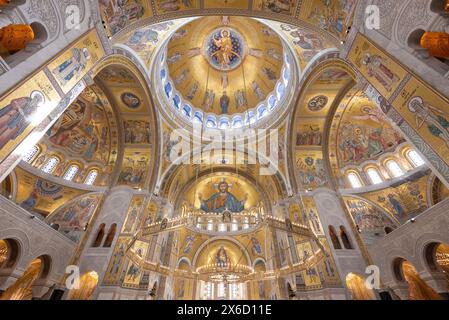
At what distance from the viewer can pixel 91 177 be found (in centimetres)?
1484

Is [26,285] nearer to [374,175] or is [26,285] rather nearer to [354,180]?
[354,180]

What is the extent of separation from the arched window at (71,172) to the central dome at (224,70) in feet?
27.3

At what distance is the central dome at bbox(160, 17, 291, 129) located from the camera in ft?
54.8

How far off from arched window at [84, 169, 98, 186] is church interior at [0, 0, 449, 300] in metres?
0.06

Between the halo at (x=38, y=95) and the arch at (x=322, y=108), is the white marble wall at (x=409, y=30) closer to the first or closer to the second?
the arch at (x=322, y=108)

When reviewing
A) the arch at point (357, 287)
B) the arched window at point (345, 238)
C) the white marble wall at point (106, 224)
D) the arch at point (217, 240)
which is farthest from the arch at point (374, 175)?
the white marble wall at point (106, 224)

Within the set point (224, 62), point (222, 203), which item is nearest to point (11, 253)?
point (222, 203)

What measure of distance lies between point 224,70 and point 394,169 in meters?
15.3

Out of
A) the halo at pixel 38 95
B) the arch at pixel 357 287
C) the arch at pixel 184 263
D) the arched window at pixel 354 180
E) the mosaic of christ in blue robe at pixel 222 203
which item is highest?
the mosaic of christ in blue robe at pixel 222 203

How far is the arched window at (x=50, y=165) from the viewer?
13506 mm

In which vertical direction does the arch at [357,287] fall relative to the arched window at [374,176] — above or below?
below
